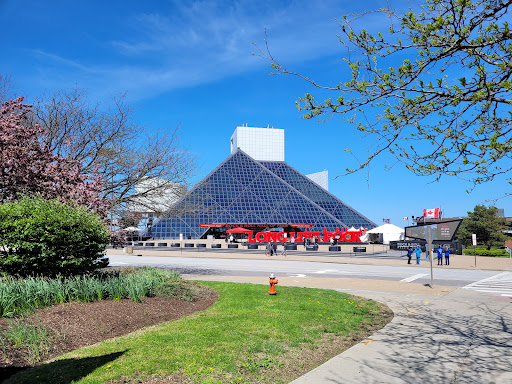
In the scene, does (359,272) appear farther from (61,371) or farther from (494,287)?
(61,371)

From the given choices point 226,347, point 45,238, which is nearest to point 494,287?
point 226,347

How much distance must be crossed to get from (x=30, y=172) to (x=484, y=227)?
5601cm

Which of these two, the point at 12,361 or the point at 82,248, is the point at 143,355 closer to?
the point at 12,361

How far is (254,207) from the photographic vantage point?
71625mm

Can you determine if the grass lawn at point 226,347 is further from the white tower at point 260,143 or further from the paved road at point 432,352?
the white tower at point 260,143

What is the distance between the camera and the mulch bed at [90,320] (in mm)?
5694

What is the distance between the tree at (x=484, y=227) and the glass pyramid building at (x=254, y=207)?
2009 cm

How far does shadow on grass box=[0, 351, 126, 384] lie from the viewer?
4.72m

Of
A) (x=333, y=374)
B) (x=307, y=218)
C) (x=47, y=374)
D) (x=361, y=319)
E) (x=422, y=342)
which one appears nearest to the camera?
(x=47, y=374)

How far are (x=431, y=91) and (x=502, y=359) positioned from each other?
4233mm

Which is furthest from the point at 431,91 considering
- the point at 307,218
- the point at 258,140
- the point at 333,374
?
the point at 258,140

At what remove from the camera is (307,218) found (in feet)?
234

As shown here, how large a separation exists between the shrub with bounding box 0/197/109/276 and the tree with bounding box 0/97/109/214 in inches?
52.0

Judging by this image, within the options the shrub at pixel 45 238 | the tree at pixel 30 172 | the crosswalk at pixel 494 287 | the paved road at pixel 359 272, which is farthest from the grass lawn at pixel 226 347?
the paved road at pixel 359 272
